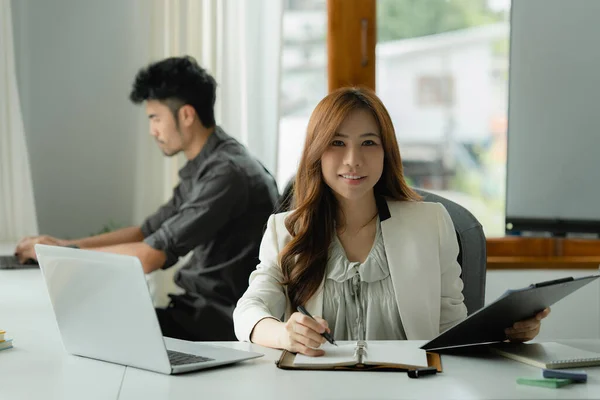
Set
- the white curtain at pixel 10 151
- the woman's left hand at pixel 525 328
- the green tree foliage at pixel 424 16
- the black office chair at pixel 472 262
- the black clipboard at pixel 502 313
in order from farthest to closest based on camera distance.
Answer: the green tree foliage at pixel 424 16 → the white curtain at pixel 10 151 → the black office chair at pixel 472 262 → the woman's left hand at pixel 525 328 → the black clipboard at pixel 502 313

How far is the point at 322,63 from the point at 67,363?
94.9 inches

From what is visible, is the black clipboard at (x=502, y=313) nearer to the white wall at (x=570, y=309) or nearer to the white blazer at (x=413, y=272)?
the white blazer at (x=413, y=272)

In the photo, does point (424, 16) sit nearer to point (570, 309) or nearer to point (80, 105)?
point (570, 309)

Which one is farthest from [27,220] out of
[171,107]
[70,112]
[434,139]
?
[434,139]

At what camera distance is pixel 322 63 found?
12.4 feet

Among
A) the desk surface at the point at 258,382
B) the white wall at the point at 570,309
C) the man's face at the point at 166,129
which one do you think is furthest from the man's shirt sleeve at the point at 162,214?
the desk surface at the point at 258,382

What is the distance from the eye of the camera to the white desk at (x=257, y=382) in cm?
141

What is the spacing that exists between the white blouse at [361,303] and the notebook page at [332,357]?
0.27m

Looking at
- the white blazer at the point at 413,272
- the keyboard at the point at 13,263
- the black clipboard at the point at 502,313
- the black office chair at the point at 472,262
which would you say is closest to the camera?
the black clipboard at the point at 502,313

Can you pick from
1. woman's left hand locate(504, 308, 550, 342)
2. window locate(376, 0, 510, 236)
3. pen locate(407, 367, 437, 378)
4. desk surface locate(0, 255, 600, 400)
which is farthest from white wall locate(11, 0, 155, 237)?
pen locate(407, 367, 437, 378)

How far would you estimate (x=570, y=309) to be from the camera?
345cm

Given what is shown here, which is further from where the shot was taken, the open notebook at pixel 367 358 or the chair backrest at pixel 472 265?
the chair backrest at pixel 472 265

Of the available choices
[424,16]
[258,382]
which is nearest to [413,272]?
[258,382]

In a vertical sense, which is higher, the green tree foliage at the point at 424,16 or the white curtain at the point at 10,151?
the green tree foliage at the point at 424,16
